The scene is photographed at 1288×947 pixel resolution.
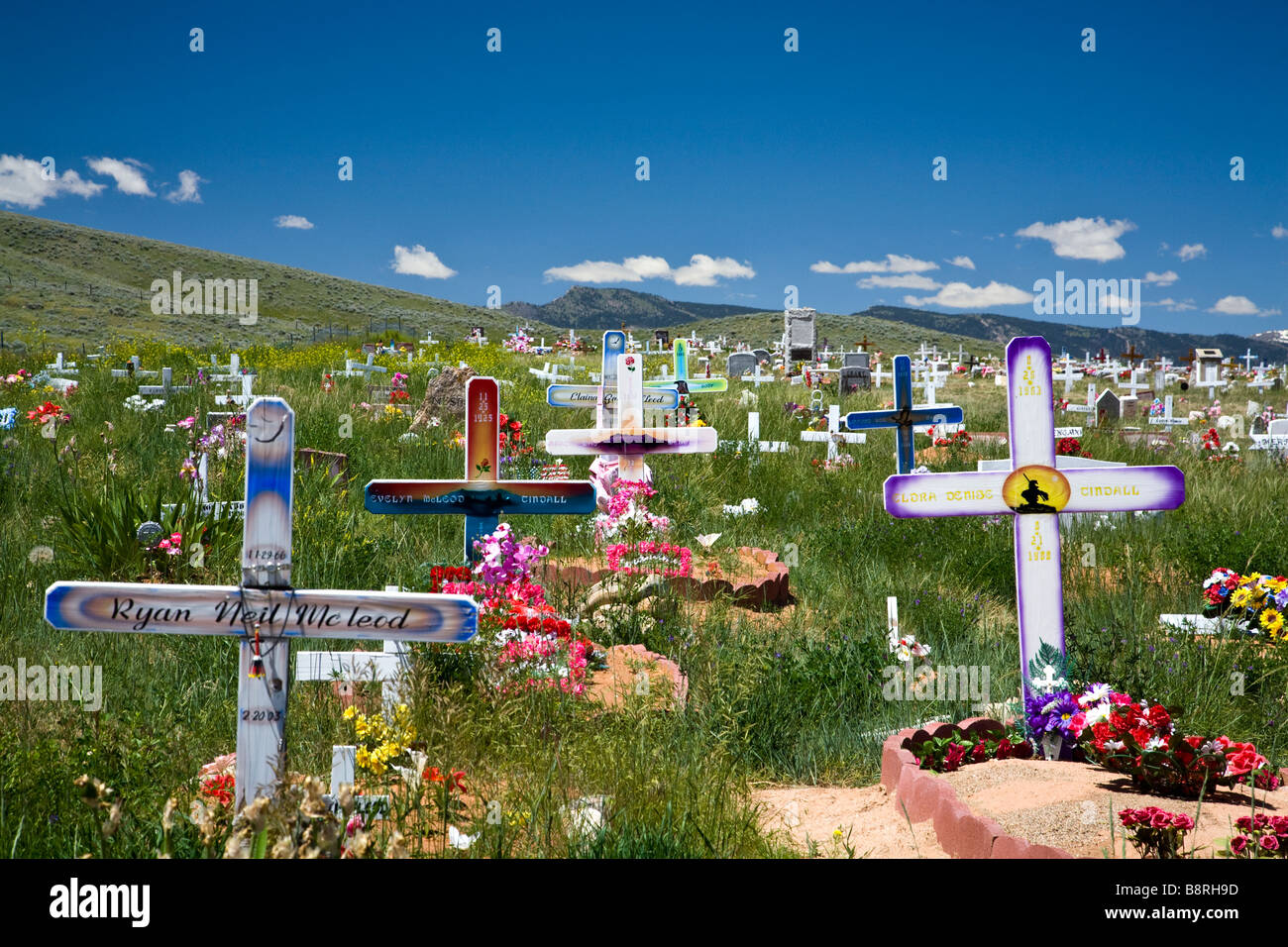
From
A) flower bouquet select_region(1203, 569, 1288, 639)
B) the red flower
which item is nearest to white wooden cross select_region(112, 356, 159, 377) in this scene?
the red flower

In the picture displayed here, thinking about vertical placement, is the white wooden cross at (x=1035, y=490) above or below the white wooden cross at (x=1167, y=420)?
below

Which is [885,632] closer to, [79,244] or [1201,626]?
[1201,626]

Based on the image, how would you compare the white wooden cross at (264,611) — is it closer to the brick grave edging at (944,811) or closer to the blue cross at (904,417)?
the brick grave edging at (944,811)

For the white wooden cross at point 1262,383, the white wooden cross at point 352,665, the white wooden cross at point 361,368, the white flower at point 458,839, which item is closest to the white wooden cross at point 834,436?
the white wooden cross at point 352,665

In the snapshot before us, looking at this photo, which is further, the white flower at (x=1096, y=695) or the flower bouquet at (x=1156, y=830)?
the white flower at (x=1096, y=695)

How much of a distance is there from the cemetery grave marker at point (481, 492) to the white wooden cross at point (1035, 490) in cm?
195

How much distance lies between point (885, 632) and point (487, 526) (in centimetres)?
248

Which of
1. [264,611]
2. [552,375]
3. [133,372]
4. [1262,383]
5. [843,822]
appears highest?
[1262,383]

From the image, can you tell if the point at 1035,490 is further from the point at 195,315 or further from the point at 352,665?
the point at 195,315

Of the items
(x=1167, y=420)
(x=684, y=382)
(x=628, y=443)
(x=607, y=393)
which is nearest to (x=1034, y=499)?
(x=628, y=443)

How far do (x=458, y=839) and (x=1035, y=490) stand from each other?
3.02 meters

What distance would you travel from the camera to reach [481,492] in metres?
5.36

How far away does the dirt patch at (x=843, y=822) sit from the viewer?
3.23m

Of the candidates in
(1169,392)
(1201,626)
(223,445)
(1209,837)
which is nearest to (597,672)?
(1209,837)
